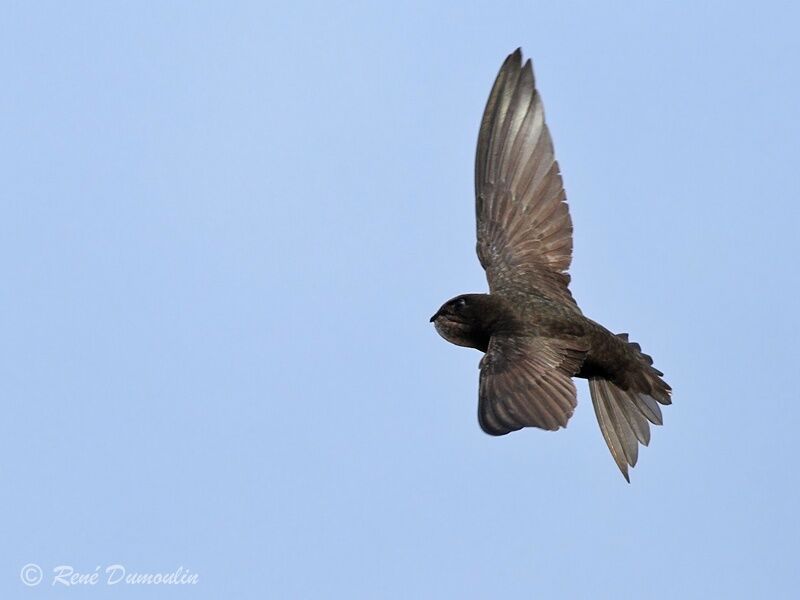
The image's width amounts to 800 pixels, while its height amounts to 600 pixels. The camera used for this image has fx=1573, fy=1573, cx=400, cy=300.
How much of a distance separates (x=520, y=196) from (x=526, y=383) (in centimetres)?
256

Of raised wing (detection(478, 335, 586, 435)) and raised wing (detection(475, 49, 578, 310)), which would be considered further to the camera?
raised wing (detection(475, 49, 578, 310))

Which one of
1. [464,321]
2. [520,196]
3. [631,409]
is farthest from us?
[520,196]

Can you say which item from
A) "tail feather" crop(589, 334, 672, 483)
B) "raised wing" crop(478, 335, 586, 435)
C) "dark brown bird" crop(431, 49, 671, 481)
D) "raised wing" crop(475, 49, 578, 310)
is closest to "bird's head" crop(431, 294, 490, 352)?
"dark brown bird" crop(431, 49, 671, 481)

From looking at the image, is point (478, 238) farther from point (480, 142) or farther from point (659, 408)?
point (659, 408)

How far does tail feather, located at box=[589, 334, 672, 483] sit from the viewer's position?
12.4m

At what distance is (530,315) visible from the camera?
39.5ft

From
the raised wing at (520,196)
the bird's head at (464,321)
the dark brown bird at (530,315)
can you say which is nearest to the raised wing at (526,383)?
the dark brown bird at (530,315)

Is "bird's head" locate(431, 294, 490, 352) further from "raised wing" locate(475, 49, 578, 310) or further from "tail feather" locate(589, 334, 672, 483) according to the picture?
"tail feather" locate(589, 334, 672, 483)

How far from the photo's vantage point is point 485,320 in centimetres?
1211

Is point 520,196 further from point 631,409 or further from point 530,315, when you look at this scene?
point 631,409

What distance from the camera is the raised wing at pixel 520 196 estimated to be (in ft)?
42.9

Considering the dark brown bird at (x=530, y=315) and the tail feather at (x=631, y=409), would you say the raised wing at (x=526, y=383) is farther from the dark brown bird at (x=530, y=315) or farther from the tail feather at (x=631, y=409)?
the tail feather at (x=631, y=409)

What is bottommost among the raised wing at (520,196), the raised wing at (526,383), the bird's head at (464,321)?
the raised wing at (526,383)

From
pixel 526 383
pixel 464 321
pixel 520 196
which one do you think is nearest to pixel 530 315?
pixel 464 321
